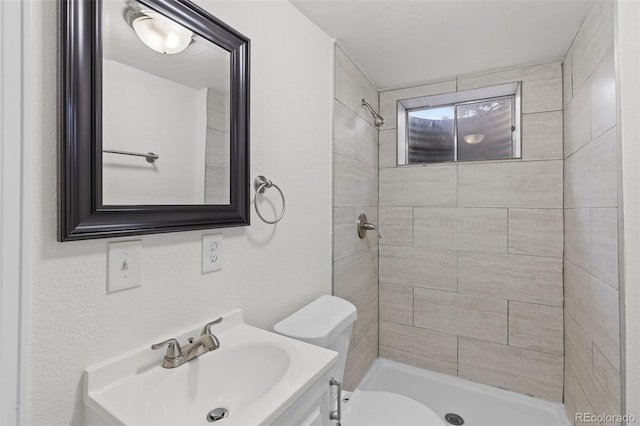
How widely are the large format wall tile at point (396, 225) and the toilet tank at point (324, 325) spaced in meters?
1.06

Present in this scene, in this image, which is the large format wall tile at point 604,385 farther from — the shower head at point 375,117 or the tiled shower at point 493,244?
the shower head at point 375,117

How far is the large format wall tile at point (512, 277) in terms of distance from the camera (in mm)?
2035

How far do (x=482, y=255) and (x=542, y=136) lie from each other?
87 cm

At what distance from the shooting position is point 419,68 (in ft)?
7.12

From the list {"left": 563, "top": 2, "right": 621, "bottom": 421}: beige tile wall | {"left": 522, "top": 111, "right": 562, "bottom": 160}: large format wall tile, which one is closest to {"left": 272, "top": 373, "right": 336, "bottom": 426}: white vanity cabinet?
{"left": 563, "top": 2, "right": 621, "bottom": 421}: beige tile wall

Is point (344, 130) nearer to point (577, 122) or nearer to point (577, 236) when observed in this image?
point (577, 122)

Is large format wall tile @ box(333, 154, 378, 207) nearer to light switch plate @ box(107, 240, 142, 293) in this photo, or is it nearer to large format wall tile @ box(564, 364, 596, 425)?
light switch plate @ box(107, 240, 142, 293)

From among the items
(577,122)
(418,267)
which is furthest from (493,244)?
(577,122)

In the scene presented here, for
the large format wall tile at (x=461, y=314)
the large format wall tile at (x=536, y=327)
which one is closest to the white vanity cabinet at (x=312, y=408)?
the large format wall tile at (x=461, y=314)

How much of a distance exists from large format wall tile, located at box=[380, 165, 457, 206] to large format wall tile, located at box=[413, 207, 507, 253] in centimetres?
7

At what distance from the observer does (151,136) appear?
89cm

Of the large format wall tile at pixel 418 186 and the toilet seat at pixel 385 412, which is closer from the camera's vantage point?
the toilet seat at pixel 385 412

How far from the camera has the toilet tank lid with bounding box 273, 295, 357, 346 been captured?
4.00 feet

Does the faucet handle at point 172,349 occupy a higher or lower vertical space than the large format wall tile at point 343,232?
lower
